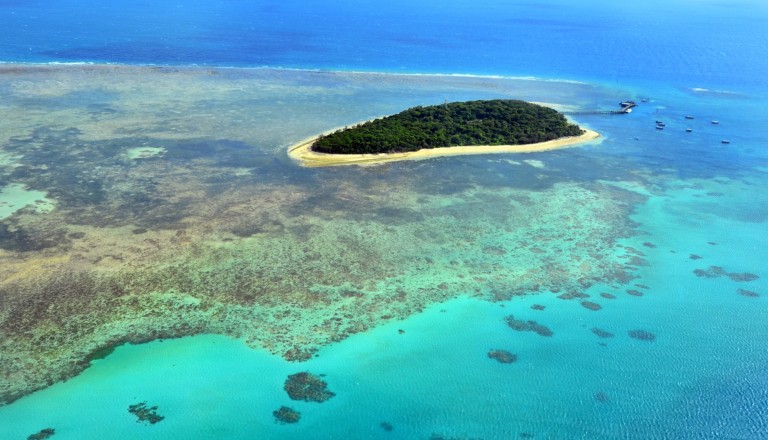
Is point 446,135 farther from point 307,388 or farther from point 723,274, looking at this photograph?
point 307,388

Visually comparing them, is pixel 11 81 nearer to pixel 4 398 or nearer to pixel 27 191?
pixel 27 191

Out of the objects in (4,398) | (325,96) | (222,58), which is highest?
(222,58)

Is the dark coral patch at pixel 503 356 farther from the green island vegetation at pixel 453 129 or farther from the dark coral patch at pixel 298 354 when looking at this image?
the green island vegetation at pixel 453 129

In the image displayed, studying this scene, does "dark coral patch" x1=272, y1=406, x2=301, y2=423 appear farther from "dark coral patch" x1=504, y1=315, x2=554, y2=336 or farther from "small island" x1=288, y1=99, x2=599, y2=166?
"small island" x1=288, y1=99, x2=599, y2=166

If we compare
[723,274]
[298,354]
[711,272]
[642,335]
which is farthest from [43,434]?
[723,274]

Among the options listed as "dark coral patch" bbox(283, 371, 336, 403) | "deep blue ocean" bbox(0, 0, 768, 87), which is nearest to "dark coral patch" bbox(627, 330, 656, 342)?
"dark coral patch" bbox(283, 371, 336, 403)

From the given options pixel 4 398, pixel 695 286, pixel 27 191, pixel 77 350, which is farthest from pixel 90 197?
pixel 695 286
